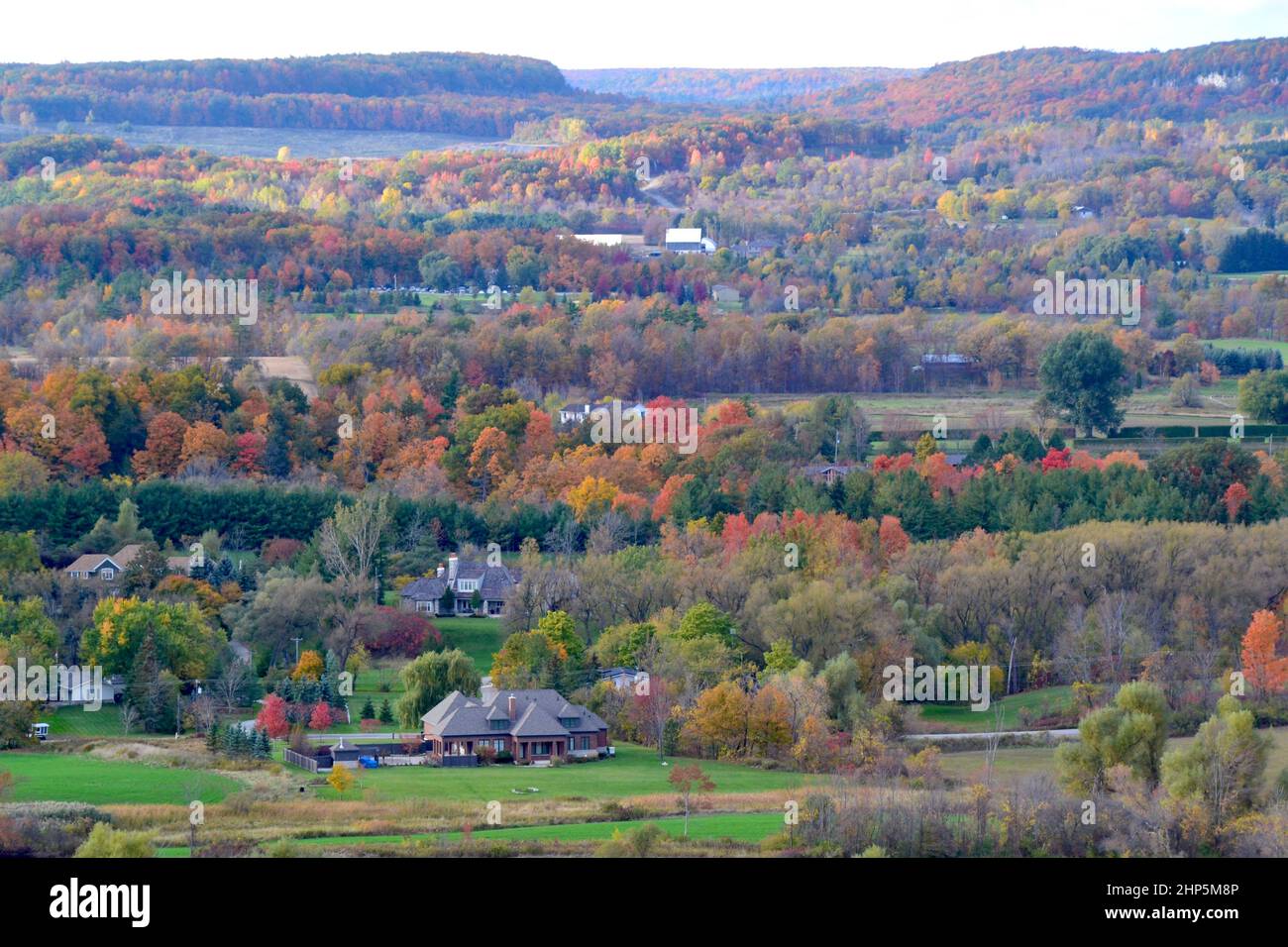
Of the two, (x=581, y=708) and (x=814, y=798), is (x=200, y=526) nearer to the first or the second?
(x=581, y=708)

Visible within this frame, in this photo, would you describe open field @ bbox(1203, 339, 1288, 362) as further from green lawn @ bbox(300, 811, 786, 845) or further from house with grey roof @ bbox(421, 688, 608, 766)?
green lawn @ bbox(300, 811, 786, 845)

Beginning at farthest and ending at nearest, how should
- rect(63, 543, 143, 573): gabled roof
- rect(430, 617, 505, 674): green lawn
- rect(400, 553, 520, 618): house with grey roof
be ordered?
rect(400, 553, 520, 618): house with grey roof, rect(63, 543, 143, 573): gabled roof, rect(430, 617, 505, 674): green lawn

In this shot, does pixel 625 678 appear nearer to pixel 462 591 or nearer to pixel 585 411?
pixel 462 591

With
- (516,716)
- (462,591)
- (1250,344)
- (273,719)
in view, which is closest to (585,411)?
(462,591)

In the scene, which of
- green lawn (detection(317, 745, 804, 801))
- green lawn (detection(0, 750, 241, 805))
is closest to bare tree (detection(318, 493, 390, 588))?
green lawn (detection(317, 745, 804, 801))

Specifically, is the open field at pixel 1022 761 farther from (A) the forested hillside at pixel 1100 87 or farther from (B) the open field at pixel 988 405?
(A) the forested hillside at pixel 1100 87

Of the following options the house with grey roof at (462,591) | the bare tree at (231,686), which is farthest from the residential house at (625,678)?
the bare tree at (231,686)
